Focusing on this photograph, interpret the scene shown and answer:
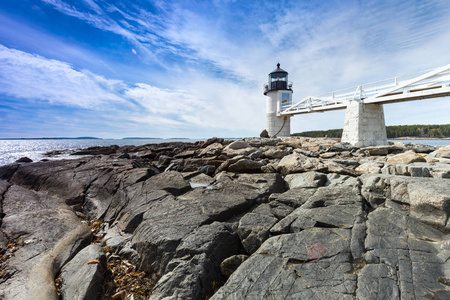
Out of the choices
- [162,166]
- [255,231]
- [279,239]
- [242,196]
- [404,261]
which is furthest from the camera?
[162,166]

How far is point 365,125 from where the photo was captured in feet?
54.9

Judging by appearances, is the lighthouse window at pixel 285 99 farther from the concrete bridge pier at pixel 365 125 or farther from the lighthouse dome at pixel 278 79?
the concrete bridge pier at pixel 365 125

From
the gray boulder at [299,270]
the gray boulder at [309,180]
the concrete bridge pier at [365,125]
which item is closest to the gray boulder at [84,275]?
the gray boulder at [299,270]

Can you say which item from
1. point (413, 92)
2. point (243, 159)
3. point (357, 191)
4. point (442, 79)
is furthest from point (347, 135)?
point (357, 191)

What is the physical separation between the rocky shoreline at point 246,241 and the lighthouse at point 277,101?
25200mm

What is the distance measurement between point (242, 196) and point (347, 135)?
50.2 ft

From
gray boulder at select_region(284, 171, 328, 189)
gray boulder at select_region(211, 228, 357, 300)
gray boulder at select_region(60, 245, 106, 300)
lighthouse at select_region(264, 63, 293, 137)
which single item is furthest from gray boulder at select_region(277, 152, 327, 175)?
lighthouse at select_region(264, 63, 293, 137)

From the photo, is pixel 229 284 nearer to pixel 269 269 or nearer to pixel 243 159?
pixel 269 269

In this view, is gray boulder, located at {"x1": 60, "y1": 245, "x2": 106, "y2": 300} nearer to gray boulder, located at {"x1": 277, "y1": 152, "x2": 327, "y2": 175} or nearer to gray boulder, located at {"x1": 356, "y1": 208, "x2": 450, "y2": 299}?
gray boulder, located at {"x1": 356, "y1": 208, "x2": 450, "y2": 299}

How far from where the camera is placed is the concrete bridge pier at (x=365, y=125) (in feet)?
54.4

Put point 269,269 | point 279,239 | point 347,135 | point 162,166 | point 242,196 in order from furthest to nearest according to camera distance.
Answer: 1. point 347,135
2. point 162,166
3. point 242,196
4. point 279,239
5. point 269,269

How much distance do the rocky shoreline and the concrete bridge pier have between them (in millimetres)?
9833

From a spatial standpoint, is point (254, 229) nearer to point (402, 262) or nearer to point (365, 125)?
point (402, 262)

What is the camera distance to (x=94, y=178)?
9.53 m
